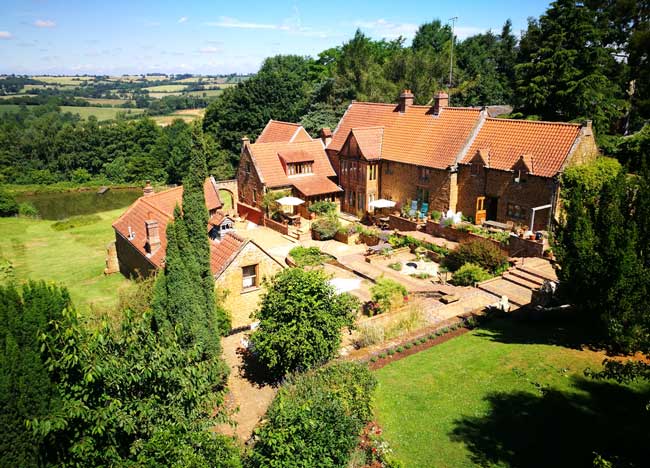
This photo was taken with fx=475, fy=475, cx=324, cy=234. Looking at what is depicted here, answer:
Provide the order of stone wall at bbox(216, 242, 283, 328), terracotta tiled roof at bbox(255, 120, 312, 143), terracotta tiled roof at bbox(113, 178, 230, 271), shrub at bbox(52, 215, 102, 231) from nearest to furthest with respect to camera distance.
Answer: stone wall at bbox(216, 242, 283, 328), terracotta tiled roof at bbox(113, 178, 230, 271), terracotta tiled roof at bbox(255, 120, 312, 143), shrub at bbox(52, 215, 102, 231)

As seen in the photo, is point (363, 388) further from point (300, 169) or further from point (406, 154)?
point (300, 169)

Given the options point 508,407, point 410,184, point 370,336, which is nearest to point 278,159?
point 410,184

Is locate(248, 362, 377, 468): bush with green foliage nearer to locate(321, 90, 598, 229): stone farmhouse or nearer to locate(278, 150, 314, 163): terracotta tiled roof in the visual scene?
locate(321, 90, 598, 229): stone farmhouse

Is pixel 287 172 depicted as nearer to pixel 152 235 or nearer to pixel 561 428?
pixel 152 235

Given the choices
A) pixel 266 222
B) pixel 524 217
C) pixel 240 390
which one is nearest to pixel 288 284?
pixel 240 390

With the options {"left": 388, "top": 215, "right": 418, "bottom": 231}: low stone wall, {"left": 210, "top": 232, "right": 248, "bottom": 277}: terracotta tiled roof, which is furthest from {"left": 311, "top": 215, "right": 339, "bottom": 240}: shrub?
{"left": 210, "top": 232, "right": 248, "bottom": 277}: terracotta tiled roof

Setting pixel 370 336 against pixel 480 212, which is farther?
pixel 480 212
